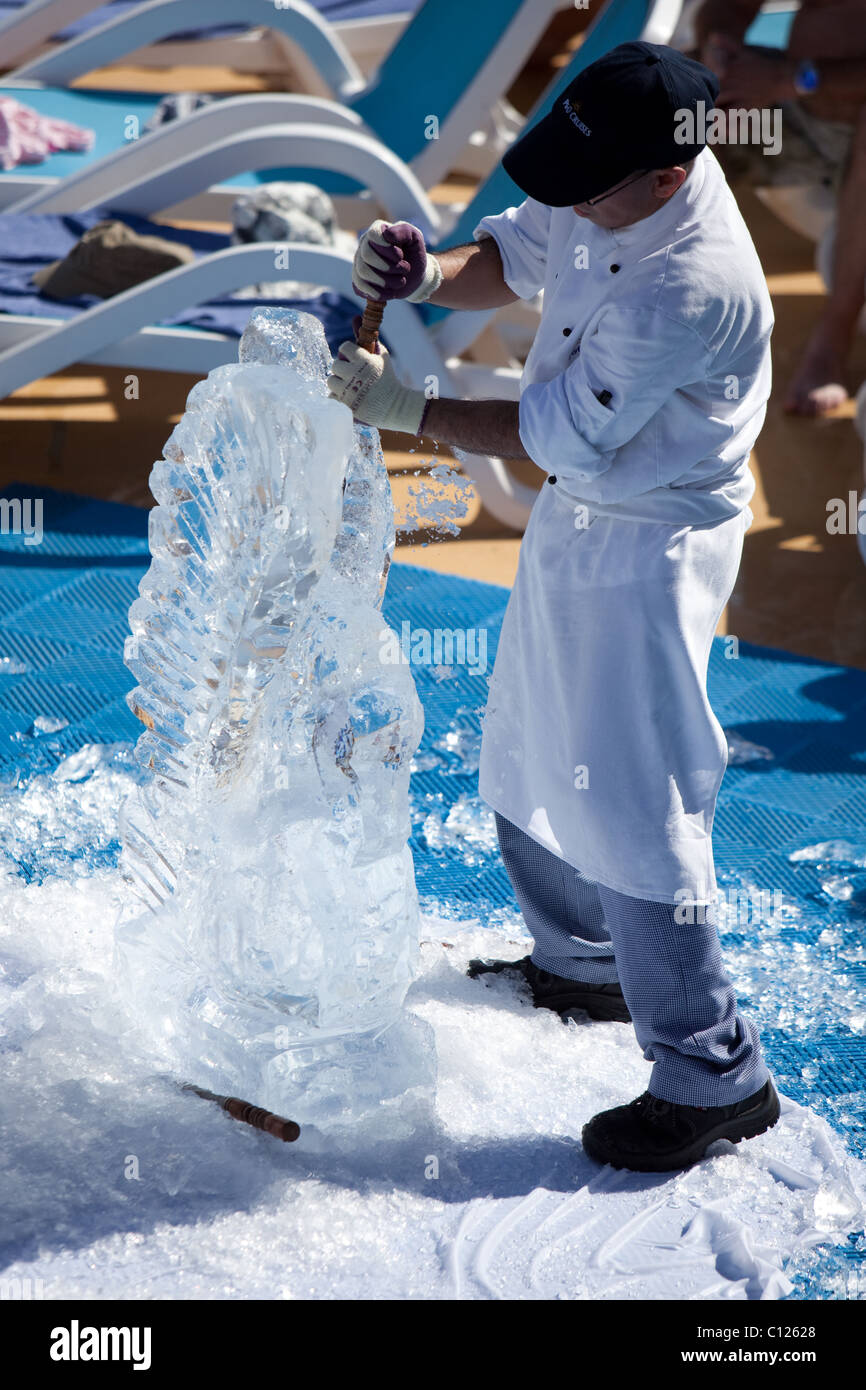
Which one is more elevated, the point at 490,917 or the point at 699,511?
the point at 699,511

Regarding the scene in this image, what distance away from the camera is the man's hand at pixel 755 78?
16.0ft

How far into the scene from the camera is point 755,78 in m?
4.88

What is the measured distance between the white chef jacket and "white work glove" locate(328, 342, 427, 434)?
0.17 meters

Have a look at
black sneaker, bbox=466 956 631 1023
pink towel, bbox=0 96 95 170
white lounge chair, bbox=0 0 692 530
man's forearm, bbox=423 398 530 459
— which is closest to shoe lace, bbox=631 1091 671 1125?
black sneaker, bbox=466 956 631 1023

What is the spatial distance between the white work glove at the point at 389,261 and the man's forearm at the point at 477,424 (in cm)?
18

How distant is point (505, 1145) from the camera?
7.14ft

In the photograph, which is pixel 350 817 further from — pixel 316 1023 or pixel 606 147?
pixel 606 147

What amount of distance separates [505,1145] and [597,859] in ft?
1.56

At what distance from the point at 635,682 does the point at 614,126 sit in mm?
734

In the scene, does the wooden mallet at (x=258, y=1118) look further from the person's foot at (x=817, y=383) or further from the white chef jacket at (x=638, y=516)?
the person's foot at (x=817, y=383)

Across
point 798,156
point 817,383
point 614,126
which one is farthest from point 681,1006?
point 798,156

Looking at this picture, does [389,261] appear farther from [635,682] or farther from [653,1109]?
[653,1109]
